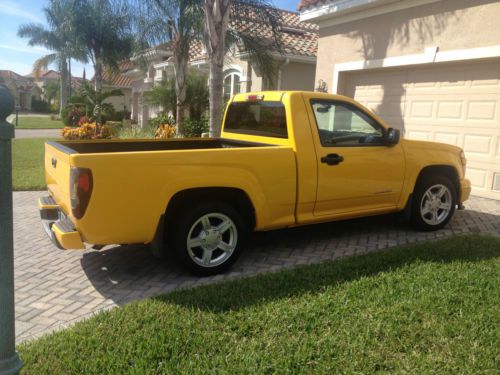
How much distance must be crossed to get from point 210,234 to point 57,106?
56.4 metres

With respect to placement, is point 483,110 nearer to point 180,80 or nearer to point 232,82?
point 180,80

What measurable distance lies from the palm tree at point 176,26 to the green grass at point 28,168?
4495mm

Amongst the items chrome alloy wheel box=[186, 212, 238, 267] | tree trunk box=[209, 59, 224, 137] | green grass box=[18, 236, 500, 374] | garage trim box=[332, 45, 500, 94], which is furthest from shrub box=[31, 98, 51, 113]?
green grass box=[18, 236, 500, 374]

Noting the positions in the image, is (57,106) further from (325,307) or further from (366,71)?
(325,307)

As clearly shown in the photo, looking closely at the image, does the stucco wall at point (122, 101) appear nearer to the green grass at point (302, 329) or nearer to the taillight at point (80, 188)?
the taillight at point (80, 188)

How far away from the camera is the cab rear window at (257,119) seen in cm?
496

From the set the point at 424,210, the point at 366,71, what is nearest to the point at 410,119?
the point at 366,71

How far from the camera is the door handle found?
4.76 metres

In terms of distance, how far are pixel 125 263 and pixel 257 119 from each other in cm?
231

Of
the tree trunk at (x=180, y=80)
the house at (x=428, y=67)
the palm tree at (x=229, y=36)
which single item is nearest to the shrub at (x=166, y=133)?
the tree trunk at (x=180, y=80)

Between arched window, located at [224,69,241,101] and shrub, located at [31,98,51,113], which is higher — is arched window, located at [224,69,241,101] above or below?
above

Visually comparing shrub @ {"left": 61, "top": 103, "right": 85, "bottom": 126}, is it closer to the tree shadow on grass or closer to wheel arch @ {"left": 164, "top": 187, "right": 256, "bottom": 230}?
wheel arch @ {"left": 164, "top": 187, "right": 256, "bottom": 230}

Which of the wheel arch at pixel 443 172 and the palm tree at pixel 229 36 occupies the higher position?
the palm tree at pixel 229 36

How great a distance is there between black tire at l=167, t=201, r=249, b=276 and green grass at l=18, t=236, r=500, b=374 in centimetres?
37
